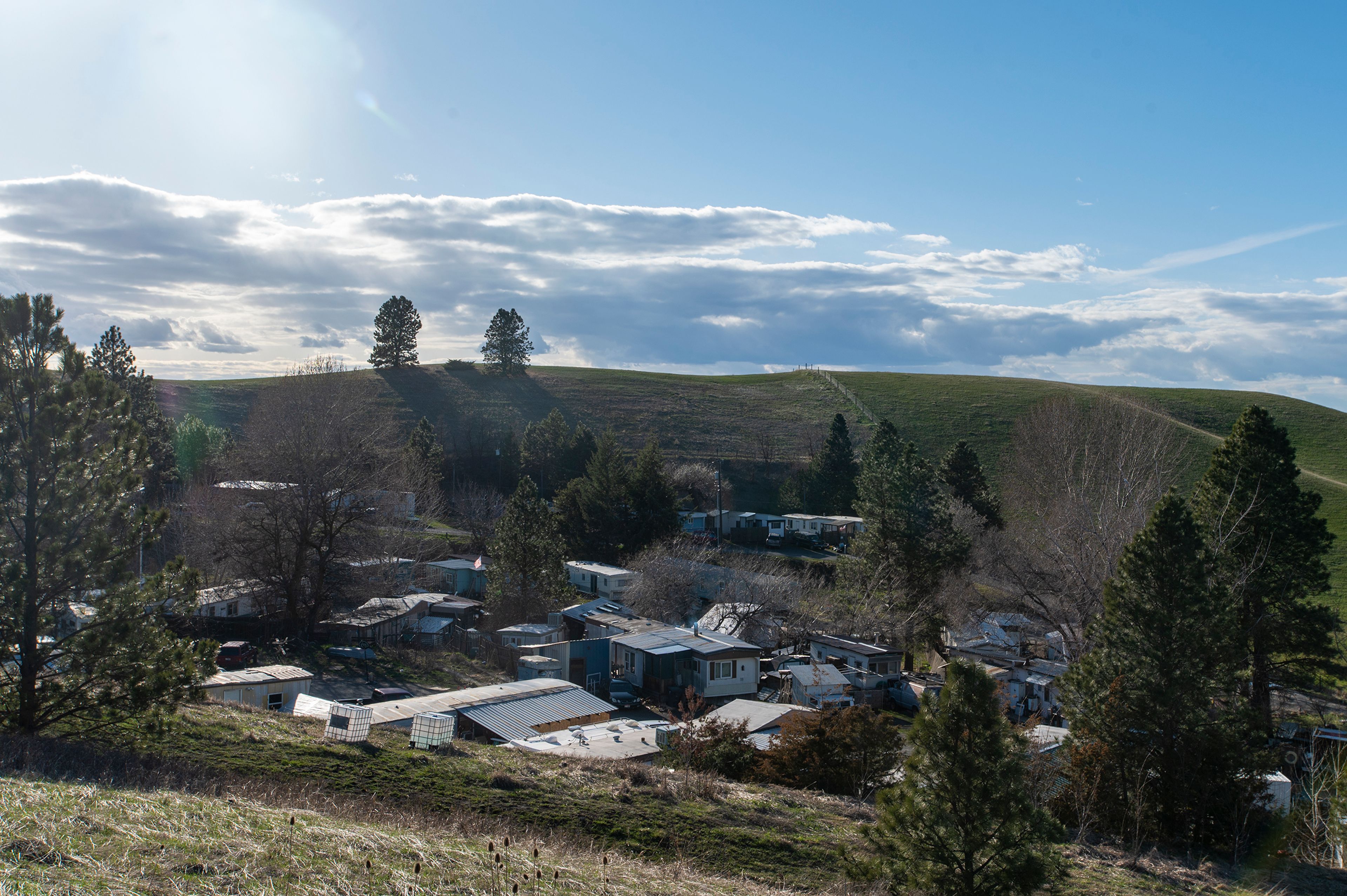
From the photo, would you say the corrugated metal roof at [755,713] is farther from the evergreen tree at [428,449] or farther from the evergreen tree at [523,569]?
the evergreen tree at [428,449]

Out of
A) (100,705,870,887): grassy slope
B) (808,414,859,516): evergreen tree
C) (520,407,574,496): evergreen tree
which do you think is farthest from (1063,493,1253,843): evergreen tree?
(520,407,574,496): evergreen tree

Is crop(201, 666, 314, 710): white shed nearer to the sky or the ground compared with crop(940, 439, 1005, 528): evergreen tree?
nearer to the ground

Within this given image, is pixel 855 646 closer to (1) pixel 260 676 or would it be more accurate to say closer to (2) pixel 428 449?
(1) pixel 260 676

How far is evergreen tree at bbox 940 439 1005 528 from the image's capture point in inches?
2026

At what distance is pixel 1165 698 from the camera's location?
15.7 m

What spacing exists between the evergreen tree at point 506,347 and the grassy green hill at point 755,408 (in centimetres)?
185

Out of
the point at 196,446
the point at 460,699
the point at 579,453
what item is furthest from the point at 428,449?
the point at 460,699

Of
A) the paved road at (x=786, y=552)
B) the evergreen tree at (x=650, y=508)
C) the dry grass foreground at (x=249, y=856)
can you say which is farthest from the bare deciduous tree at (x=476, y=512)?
the dry grass foreground at (x=249, y=856)

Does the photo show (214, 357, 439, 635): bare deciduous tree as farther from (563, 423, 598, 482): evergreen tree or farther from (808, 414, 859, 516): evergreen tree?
(808, 414, 859, 516): evergreen tree

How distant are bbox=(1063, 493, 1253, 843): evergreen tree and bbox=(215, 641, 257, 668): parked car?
998 inches

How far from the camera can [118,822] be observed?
6914 millimetres

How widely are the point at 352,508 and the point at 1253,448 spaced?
105 ft

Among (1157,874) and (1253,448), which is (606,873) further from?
(1253,448)

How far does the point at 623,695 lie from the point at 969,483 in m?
32.5
